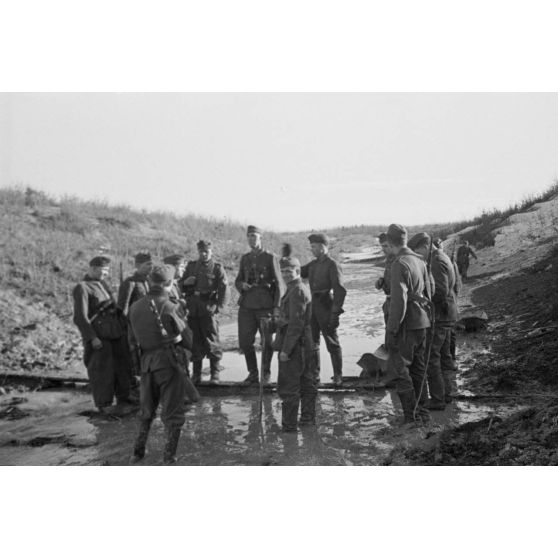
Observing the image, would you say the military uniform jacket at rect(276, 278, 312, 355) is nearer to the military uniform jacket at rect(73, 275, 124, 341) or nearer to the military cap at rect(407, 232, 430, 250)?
the military cap at rect(407, 232, 430, 250)

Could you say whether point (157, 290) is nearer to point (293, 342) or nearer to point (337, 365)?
point (293, 342)

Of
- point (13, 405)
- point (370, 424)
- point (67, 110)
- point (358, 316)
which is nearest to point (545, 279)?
point (358, 316)

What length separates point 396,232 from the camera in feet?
19.0

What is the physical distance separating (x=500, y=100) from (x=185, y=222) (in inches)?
190

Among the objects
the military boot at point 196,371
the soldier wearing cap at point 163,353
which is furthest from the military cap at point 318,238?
the soldier wearing cap at point 163,353

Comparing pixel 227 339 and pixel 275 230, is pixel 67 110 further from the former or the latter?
pixel 227 339

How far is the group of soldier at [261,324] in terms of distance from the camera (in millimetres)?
4926

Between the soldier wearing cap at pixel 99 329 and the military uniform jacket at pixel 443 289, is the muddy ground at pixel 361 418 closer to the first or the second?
the soldier wearing cap at pixel 99 329

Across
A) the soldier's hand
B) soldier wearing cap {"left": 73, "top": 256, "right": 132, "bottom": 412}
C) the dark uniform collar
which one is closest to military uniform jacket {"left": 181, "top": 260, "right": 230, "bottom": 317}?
soldier wearing cap {"left": 73, "top": 256, "right": 132, "bottom": 412}

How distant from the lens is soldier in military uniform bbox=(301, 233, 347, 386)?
261 inches

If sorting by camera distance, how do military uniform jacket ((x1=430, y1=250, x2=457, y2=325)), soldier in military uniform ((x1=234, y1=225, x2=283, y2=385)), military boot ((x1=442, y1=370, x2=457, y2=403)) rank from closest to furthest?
military boot ((x1=442, y1=370, x2=457, y2=403)) → military uniform jacket ((x1=430, y1=250, x2=457, y2=325)) → soldier in military uniform ((x1=234, y1=225, x2=283, y2=385))

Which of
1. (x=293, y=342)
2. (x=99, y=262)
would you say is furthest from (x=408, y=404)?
(x=99, y=262)

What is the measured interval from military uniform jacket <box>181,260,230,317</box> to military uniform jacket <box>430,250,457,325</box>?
8.10 feet

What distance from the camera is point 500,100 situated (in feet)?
19.8
